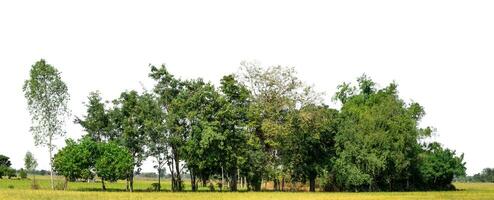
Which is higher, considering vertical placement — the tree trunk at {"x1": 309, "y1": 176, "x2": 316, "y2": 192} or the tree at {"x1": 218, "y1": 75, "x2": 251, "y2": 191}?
the tree at {"x1": 218, "y1": 75, "x2": 251, "y2": 191}

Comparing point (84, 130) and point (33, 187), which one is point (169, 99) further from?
point (33, 187)

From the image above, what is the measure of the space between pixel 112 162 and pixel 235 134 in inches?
648

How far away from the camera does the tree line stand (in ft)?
243

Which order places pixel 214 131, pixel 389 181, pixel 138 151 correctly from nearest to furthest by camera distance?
pixel 214 131
pixel 138 151
pixel 389 181

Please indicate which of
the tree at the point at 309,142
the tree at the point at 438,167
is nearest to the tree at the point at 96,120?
the tree at the point at 309,142

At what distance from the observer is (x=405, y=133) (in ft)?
266

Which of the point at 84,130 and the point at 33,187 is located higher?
the point at 84,130

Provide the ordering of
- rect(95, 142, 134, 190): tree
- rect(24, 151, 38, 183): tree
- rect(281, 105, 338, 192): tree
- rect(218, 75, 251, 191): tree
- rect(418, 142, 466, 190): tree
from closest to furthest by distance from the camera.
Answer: rect(95, 142, 134, 190): tree < rect(218, 75, 251, 191): tree < rect(281, 105, 338, 192): tree < rect(418, 142, 466, 190): tree < rect(24, 151, 38, 183): tree

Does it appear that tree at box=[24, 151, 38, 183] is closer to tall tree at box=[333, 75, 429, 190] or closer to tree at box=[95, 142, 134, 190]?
tree at box=[95, 142, 134, 190]

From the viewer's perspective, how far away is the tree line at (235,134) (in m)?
74.0

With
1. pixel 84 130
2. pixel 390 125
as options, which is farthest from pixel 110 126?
pixel 390 125

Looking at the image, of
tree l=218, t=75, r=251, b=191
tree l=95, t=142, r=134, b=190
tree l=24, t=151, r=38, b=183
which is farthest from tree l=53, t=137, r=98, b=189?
tree l=24, t=151, r=38, b=183

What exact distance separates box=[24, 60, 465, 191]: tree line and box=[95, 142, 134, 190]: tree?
13 cm

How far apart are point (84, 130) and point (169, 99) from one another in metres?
13.4
